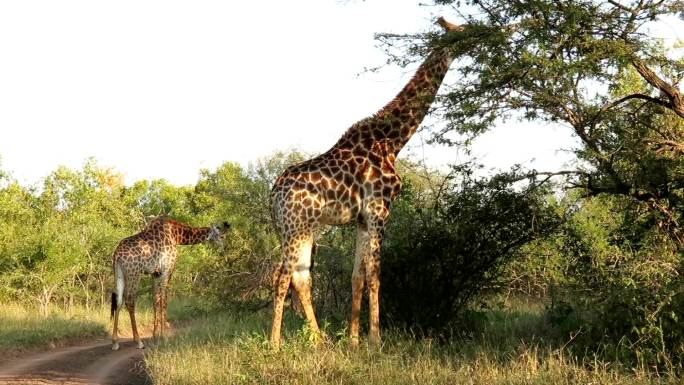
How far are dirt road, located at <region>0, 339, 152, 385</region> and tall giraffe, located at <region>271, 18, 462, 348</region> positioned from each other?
102 inches

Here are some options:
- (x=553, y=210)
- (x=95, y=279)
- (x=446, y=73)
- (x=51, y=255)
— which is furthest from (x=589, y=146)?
(x=95, y=279)

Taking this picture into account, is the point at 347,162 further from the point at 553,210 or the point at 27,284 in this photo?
the point at 27,284

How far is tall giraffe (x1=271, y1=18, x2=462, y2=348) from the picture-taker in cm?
981

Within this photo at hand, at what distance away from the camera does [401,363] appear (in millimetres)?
8227

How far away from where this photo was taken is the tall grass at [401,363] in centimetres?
718

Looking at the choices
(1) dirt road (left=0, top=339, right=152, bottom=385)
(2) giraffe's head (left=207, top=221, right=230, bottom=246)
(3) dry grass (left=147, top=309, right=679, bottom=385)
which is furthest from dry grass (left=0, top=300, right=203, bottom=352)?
(3) dry grass (left=147, top=309, right=679, bottom=385)

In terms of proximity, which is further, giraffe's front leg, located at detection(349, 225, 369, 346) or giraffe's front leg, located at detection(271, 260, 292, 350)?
giraffe's front leg, located at detection(349, 225, 369, 346)

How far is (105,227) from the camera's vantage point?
988 inches

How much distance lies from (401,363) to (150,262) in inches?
341

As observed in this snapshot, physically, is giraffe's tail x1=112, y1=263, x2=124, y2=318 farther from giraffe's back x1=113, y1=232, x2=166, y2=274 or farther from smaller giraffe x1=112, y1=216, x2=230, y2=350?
giraffe's back x1=113, y1=232, x2=166, y2=274

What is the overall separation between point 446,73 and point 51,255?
14425 millimetres

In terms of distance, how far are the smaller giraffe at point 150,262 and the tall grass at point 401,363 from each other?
15.1ft

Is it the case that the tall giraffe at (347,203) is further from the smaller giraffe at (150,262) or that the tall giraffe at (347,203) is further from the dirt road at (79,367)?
the smaller giraffe at (150,262)

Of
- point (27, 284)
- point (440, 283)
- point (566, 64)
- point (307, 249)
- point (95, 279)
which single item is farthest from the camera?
point (95, 279)
